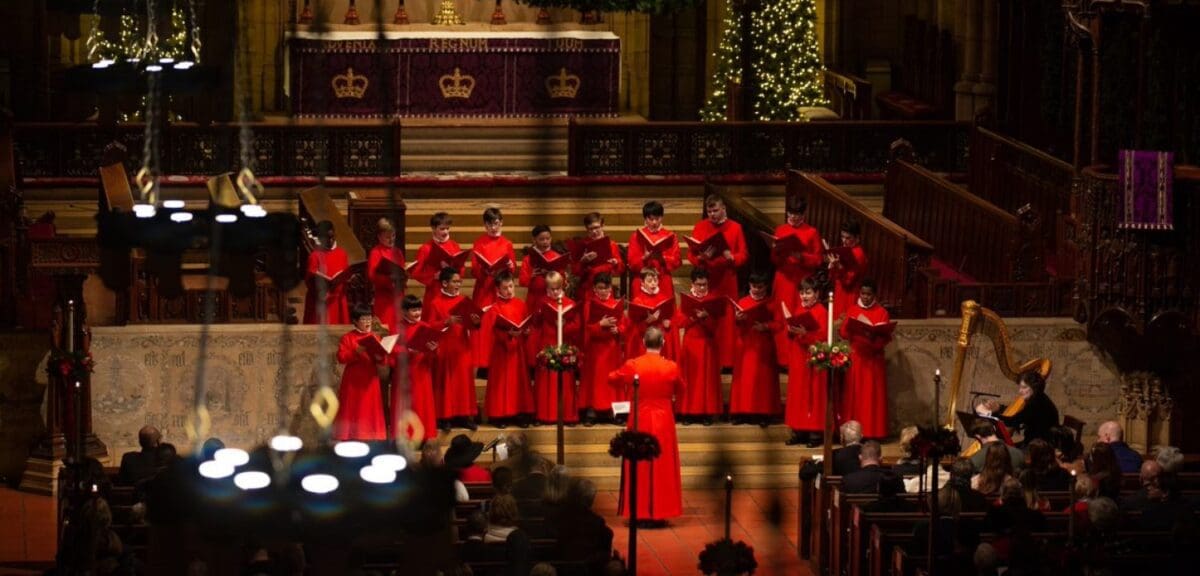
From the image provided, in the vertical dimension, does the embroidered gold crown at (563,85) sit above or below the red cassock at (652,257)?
above

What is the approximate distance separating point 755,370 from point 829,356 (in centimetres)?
133

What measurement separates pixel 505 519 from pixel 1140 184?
635 cm

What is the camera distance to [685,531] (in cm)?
1716

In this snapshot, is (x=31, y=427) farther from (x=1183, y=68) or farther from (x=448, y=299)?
(x=1183, y=68)

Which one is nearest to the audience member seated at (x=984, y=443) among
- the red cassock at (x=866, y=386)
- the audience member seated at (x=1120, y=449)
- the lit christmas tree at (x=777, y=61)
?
the audience member seated at (x=1120, y=449)

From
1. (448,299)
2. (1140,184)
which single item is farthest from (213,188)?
(1140,184)

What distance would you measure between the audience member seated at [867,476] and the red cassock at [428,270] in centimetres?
420

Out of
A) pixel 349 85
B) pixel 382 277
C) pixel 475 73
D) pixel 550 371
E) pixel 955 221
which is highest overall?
pixel 475 73

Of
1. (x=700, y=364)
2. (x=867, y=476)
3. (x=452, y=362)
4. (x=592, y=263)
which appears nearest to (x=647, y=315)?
(x=700, y=364)

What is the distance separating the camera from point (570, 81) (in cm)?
2677

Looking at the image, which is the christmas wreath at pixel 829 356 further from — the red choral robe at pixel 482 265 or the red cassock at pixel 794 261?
the red choral robe at pixel 482 265

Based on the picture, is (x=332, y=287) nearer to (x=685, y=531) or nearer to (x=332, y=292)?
(x=332, y=292)

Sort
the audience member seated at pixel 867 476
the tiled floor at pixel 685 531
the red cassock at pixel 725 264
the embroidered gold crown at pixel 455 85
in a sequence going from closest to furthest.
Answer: the audience member seated at pixel 867 476, the tiled floor at pixel 685 531, the red cassock at pixel 725 264, the embroidered gold crown at pixel 455 85

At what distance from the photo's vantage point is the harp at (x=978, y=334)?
60.7 ft
